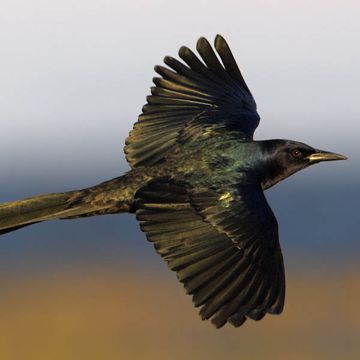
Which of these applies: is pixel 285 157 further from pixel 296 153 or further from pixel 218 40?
pixel 218 40

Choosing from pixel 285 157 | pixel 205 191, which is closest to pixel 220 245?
pixel 205 191

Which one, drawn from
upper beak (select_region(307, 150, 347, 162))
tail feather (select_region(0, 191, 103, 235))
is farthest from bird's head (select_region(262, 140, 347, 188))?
tail feather (select_region(0, 191, 103, 235))

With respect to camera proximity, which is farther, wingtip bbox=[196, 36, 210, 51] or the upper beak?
wingtip bbox=[196, 36, 210, 51]

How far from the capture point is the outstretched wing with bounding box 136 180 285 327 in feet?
35.5

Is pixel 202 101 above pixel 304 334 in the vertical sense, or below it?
above

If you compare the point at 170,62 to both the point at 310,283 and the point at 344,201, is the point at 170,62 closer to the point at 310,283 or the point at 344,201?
the point at 310,283

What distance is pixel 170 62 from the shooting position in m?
13.0

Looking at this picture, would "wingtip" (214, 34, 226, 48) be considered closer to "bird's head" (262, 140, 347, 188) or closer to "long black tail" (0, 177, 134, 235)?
"bird's head" (262, 140, 347, 188)

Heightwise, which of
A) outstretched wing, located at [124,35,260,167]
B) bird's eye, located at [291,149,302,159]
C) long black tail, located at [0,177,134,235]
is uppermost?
outstretched wing, located at [124,35,260,167]

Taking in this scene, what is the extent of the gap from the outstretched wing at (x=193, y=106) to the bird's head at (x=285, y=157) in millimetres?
306

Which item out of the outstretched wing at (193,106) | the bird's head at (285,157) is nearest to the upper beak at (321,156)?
the bird's head at (285,157)

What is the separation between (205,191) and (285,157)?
2.94 feet

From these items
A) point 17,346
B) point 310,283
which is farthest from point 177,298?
point 17,346

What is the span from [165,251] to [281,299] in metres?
0.79
